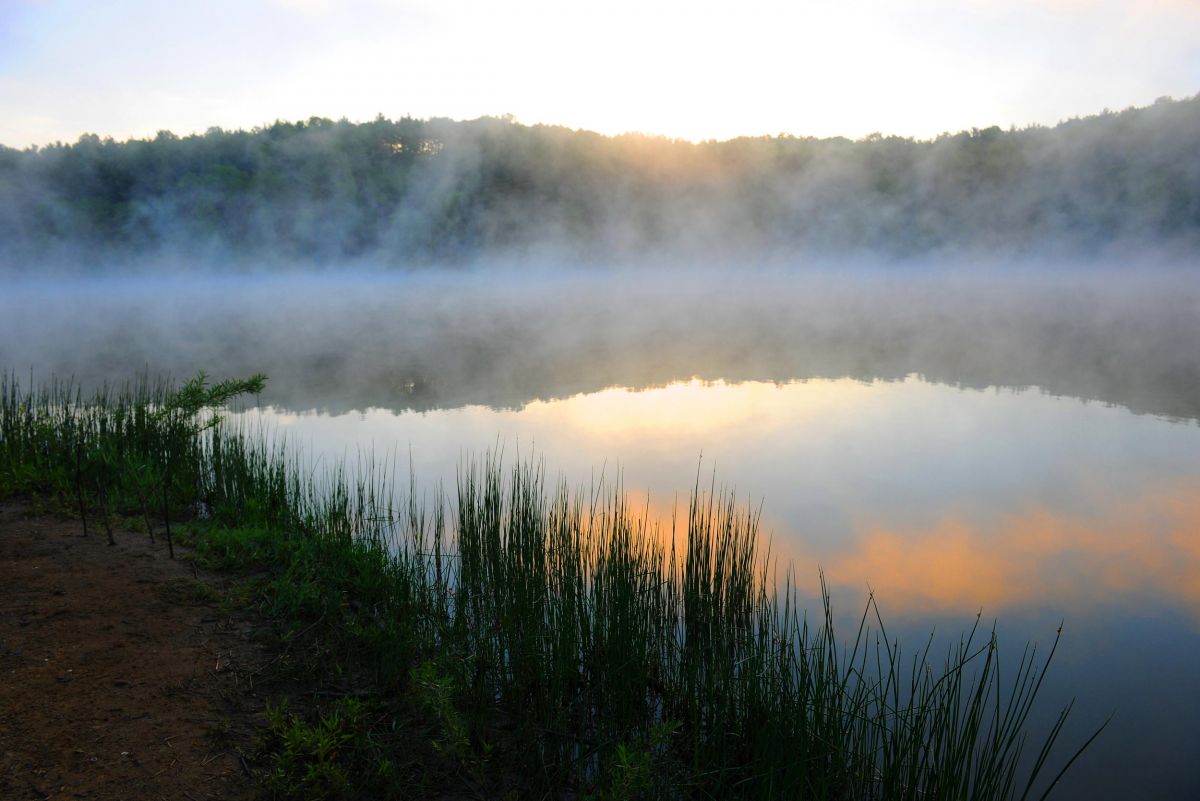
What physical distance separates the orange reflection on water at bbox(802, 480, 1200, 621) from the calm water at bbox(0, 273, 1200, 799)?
0.06 feet

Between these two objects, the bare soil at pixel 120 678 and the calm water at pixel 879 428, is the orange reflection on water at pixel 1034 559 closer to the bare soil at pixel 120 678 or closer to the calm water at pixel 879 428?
the calm water at pixel 879 428

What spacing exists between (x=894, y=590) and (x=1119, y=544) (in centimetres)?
163

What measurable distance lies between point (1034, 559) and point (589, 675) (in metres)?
2.90

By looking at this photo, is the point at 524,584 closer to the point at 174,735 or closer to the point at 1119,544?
the point at 174,735

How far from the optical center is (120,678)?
2205mm

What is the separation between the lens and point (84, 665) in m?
2.26

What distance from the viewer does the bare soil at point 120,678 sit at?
183 centimetres

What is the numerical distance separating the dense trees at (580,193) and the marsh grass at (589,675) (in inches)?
1428

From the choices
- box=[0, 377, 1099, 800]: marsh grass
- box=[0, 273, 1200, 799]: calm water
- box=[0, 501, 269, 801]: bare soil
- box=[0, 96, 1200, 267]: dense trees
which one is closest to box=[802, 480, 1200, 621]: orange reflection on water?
box=[0, 273, 1200, 799]: calm water

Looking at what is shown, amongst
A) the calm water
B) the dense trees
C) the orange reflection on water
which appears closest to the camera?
the calm water

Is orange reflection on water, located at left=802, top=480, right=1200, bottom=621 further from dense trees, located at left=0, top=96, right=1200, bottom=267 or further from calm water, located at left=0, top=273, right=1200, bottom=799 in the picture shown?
dense trees, located at left=0, top=96, right=1200, bottom=267

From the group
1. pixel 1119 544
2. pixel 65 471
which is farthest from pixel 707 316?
pixel 65 471

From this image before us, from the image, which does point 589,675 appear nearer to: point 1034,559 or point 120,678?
point 120,678

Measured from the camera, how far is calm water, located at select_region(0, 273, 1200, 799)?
3.37 meters
